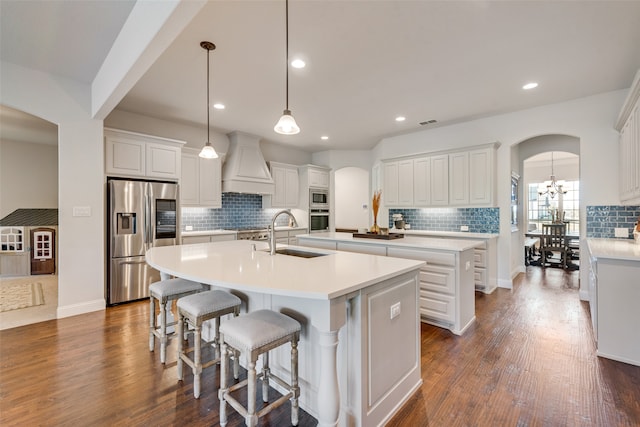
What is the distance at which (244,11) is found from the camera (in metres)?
2.13

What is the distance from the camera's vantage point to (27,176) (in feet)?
19.3

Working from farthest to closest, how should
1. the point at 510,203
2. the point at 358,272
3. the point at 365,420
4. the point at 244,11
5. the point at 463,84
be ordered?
the point at 510,203 → the point at 463,84 → the point at 244,11 → the point at 358,272 → the point at 365,420

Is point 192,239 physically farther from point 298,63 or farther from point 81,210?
point 298,63

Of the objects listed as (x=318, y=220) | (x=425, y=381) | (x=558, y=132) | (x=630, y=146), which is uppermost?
(x=558, y=132)

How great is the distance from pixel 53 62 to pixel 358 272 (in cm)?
384

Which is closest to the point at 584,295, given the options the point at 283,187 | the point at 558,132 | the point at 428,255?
the point at 558,132

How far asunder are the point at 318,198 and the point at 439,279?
4065 millimetres

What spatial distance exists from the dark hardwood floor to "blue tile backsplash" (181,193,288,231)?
224 cm

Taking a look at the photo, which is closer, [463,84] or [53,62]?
[53,62]

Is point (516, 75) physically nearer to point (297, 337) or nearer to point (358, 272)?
point (358, 272)

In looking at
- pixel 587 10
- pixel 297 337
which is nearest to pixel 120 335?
pixel 297 337

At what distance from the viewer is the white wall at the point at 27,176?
18.5 ft

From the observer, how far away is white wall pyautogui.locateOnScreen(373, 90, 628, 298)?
147 inches

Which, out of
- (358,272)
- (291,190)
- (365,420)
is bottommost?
(365,420)
